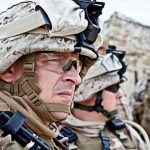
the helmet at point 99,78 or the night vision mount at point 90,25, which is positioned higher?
the night vision mount at point 90,25

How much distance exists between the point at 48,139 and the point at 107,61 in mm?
2933

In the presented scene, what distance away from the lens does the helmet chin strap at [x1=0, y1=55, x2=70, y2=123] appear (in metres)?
3.30

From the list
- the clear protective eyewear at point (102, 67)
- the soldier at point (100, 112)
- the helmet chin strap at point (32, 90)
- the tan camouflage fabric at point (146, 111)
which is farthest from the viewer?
the tan camouflage fabric at point (146, 111)

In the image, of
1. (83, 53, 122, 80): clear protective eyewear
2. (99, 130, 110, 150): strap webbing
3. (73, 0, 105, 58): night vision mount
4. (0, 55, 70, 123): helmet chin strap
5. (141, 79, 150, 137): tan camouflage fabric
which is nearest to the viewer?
(0, 55, 70, 123): helmet chin strap

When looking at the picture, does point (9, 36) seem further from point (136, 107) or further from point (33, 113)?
point (136, 107)

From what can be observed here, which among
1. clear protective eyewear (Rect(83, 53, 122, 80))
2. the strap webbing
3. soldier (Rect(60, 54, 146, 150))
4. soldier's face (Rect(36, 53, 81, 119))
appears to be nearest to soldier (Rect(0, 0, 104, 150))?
soldier's face (Rect(36, 53, 81, 119))

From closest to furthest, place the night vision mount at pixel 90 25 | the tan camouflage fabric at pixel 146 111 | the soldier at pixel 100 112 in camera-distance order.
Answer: the night vision mount at pixel 90 25 → the soldier at pixel 100 112 → the tan camouflage fabric at pixel 146 111

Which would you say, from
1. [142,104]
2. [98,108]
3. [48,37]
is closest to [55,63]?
[48,37]

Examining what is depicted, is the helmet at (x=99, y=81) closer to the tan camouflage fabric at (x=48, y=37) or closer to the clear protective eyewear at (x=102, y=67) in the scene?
the clear protective eyewear at (x=102, y=67)

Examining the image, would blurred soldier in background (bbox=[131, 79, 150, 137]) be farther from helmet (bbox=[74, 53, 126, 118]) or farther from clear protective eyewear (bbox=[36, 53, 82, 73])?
clear protective eyewear (bbox=[36, 53, 82, 73])

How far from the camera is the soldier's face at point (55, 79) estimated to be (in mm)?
3328

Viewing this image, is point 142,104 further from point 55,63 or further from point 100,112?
point 55,63

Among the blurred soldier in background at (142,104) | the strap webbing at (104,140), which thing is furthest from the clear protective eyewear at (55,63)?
the blurred soldier in background at (142,104)

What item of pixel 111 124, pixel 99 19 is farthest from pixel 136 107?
pixel 99 19
